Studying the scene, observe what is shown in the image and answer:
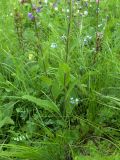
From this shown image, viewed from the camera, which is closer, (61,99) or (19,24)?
(61,99)

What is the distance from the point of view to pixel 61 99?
6.48 ft

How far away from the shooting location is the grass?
1.74 metres

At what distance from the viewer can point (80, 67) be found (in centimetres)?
212

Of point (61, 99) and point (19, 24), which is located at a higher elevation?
point (19, 24)

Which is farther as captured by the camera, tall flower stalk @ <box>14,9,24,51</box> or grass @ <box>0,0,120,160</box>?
tall flower stalk @ <box>14,9,24,51</box>

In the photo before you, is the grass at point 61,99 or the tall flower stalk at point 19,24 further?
the tall flower stalk at point 19,24

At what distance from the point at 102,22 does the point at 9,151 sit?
1332 millimetres

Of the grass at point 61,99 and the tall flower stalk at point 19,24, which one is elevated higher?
the tall flower stalk at point 19,24

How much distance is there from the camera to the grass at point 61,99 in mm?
1735

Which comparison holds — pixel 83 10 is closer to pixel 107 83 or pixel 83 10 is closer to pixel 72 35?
pixel 72 35

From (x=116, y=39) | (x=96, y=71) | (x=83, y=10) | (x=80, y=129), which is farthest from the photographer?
(x=83, y=10)

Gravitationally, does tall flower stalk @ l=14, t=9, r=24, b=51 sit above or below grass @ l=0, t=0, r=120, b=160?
above

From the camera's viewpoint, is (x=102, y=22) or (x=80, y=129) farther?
(x=102, y=22)

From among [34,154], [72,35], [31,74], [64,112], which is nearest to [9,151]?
[34,154]
